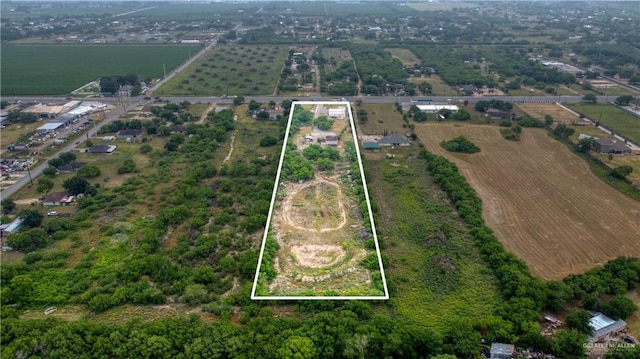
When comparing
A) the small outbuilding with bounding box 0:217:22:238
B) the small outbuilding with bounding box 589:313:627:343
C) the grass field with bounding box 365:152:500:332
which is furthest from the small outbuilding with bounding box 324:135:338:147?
the small outbuilding with bounding box 0:217:22:238

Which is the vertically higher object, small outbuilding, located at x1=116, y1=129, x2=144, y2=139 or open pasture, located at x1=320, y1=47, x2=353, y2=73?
open pasture, located at x1=320, y1=47, x2=353, y2=73

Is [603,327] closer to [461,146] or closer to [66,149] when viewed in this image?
[461,146]

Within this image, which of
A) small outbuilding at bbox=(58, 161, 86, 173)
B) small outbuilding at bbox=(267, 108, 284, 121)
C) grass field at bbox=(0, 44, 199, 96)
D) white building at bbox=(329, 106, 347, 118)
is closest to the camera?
white building at bbox=(329, 106, 347, 118)

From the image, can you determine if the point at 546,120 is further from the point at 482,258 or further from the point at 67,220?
the point at 67,220

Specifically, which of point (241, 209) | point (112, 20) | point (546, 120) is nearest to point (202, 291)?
point (241, 209)

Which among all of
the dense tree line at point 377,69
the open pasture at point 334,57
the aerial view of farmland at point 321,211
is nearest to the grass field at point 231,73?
the aerial view of farmland at point 321,211

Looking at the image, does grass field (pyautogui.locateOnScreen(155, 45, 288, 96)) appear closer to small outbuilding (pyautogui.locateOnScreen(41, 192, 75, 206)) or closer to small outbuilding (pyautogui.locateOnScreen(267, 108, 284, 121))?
small outbuilding (pyautogui.locateOnScreen(267, 108, 284, 121))
